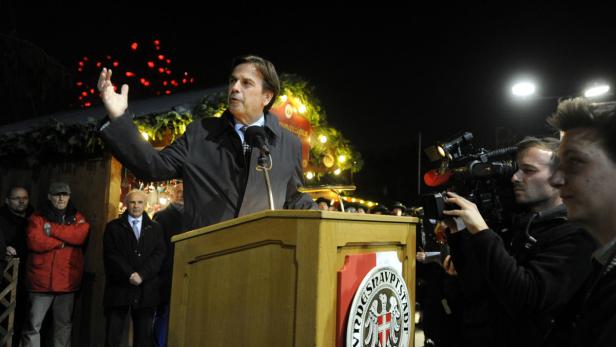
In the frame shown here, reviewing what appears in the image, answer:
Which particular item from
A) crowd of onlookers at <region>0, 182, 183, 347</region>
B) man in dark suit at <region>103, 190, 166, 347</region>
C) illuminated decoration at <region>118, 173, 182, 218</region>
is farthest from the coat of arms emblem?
illuminated decoration at <region>118, 173, 182, 218</region>

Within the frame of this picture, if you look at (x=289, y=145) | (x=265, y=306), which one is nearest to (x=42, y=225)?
(x=289, y=145)

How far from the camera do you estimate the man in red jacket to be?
17.0 feet

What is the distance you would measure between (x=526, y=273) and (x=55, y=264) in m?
5.07

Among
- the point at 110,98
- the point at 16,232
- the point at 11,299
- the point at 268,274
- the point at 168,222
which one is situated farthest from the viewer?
the point at 168,222

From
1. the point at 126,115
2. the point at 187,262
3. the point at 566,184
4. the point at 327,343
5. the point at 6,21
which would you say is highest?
the point at 6,21

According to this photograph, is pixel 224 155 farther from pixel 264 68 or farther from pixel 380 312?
pixel 380 312

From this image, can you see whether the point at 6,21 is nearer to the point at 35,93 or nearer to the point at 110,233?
the point at 35,93

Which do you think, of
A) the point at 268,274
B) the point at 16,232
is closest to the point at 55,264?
the point at 16,232

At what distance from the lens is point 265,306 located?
1622 millimetres

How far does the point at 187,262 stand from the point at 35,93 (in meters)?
9.00

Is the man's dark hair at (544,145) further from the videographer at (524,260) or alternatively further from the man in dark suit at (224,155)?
the man in dark suit at (224,155)

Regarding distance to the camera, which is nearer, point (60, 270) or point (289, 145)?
point (289, 145)

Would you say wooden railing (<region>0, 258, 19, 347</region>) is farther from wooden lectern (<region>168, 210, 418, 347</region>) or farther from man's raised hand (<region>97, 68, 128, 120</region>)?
wooden lectern (<region>168, 210, 418, 347</region>)

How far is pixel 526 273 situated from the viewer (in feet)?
7.15
